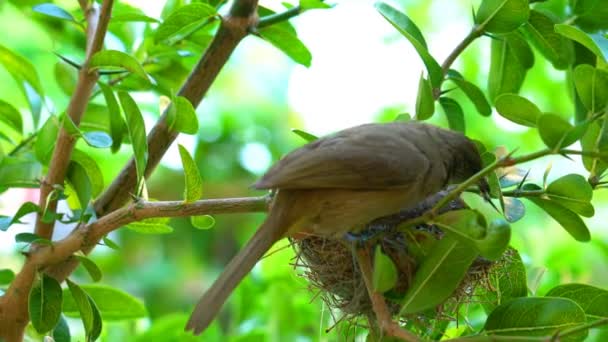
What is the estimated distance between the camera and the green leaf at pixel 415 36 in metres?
1.48

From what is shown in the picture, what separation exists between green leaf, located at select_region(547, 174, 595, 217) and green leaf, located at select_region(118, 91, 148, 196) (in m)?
0.68

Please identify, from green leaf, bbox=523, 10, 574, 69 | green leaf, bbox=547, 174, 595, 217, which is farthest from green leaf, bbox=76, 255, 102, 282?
green leaf, bbox=523, 10, 574, 69

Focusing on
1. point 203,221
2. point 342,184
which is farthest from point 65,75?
point 342,184

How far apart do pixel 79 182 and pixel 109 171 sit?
2.07 metres

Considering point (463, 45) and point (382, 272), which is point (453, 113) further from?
point (382, 272)

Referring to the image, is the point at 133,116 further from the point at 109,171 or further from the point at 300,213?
the point at 109,171

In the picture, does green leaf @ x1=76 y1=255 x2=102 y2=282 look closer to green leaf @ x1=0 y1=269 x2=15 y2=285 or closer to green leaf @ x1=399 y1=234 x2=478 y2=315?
green leaf @ x1=0 y1=269 x2=15 y2=285

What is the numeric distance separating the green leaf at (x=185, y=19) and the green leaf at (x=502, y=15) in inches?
20.1

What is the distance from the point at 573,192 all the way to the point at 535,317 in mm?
212

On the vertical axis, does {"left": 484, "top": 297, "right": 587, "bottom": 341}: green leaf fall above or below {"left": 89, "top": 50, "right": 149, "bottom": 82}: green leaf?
below

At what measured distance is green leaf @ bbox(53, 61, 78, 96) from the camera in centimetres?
182

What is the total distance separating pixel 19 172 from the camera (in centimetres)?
169

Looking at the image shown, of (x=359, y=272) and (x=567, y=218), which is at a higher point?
(x=567, y=218)

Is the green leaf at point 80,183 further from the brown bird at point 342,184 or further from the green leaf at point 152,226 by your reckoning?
the brown bird at point 342,184
